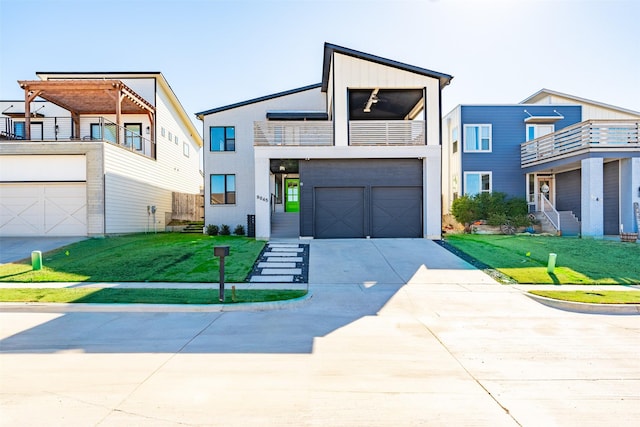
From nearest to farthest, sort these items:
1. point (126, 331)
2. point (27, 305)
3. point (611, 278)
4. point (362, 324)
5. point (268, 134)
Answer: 1. point (126, 331)
2. point (362, 324)
3. point (27, 305)
4. point (611, 278)
5. point (268, 134)

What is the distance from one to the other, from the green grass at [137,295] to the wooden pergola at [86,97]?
12390 millimetres

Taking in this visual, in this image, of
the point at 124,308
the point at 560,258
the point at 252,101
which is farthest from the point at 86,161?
the point at 560,258

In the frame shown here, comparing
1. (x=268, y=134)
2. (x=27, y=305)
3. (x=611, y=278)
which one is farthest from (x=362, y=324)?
(x=268, y=134)

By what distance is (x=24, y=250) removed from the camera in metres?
15.1

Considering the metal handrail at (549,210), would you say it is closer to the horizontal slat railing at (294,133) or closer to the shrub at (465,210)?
the shrub at (465,210)

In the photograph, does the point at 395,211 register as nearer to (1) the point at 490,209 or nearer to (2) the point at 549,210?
(1) the point at 490,209

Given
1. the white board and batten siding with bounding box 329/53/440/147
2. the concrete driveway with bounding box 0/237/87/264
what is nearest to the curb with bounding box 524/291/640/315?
the white board and batten siding with bounding box 329/53/440/147

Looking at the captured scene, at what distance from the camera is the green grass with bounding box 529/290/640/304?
8.51 meters

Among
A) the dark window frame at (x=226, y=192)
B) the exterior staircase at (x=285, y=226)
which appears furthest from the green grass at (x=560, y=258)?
the dark window frame at (x=226, y=192)

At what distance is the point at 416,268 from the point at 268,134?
9.48 m

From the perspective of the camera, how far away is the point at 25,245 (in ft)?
52.6

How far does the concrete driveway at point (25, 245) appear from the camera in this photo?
1408 centimetres

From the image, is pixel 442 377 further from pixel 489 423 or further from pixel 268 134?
pixel 268 134

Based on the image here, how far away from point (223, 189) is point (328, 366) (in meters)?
18.1
